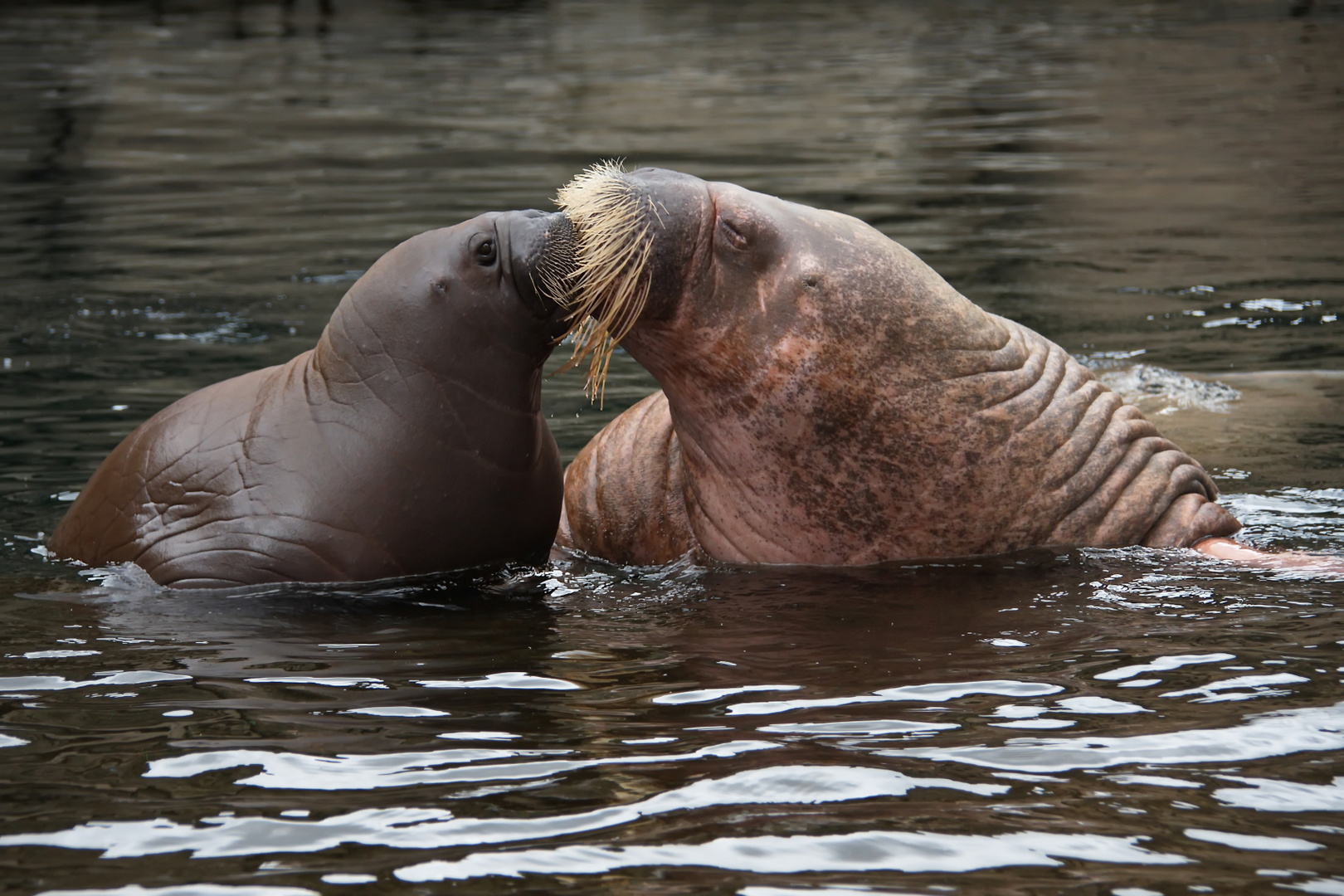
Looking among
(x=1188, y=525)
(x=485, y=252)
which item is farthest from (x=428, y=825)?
(x=1188, y=525)

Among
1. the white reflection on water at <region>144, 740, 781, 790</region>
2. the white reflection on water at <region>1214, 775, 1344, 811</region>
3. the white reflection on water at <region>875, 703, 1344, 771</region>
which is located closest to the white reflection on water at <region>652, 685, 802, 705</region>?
the white reflection on water at <region>144, 740, 781, 790</region>

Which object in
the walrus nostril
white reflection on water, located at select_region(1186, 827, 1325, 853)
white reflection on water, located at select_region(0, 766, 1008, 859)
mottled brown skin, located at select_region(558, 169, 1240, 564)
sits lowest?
white reflection on water, located at select_region(0, 766, 1008, 859)

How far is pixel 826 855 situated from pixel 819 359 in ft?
7.93

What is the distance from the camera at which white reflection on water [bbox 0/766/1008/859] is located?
2986 mm

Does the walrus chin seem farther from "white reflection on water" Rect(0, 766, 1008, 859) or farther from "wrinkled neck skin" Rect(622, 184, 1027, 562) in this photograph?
"white reflection on water" Rect(0, 766, 1008, 859)

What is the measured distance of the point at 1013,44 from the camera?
91.3 feet

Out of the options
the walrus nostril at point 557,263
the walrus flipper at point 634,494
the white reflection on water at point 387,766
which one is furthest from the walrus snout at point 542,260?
the white reflection on water at point 387,766

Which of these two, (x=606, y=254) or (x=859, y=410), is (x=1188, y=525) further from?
(x=606, y=254)

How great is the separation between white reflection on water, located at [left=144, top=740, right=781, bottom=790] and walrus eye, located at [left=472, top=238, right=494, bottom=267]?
233cm

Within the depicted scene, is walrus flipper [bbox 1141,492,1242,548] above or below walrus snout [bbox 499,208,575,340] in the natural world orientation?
below

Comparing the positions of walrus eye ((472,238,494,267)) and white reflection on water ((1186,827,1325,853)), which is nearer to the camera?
white reflection on water ((1186,827,1325,853))

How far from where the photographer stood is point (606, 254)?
496cm

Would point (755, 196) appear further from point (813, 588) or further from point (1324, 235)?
point (1324, 235)

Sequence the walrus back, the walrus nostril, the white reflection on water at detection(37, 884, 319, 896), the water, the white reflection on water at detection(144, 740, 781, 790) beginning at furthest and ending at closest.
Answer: the walrus back → the walrus nostril → the white reflection on water at detection(144, 740, 781, 790) → the water → the white reflection on water at detection(37, 884, 319, 896)
